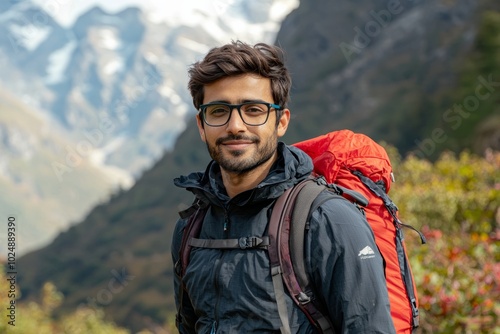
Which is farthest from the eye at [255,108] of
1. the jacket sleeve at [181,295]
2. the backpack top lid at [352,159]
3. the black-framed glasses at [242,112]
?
the jacket sleeve at [181,295]

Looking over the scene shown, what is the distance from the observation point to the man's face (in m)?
2.76

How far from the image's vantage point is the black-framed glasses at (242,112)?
276cm

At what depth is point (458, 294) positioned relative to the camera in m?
5.67

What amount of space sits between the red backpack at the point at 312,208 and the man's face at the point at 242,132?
0.23 meters

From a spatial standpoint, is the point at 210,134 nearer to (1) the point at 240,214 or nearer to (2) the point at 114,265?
(1) the point at 240,214

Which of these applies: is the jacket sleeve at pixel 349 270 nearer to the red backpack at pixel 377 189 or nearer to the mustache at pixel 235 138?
the red backpack at pixel 377 189

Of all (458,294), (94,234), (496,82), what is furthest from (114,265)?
(458,294)

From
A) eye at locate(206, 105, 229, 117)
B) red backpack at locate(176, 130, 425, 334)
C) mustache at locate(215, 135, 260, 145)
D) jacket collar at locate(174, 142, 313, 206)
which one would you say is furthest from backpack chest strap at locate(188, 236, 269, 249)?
eye at locate(206, 105, 229, 117)

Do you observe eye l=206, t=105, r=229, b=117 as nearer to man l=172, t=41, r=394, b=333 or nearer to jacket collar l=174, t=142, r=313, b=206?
man l=172, t=41, r=394, b=333

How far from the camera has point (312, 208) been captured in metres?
2.52

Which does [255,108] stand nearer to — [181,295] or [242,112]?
[242,112]

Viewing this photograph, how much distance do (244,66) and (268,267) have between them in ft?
2.64

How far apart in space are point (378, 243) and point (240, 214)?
21.9 inches

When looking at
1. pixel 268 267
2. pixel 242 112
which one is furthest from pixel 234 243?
pixel 242 112
